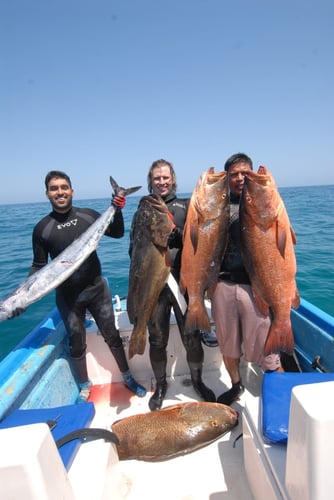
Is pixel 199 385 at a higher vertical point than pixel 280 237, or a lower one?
lower

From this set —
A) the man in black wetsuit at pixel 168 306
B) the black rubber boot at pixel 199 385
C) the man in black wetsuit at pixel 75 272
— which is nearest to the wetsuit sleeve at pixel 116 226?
the man in black wetsuit at pixel 75 272

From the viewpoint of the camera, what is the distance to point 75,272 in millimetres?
3443

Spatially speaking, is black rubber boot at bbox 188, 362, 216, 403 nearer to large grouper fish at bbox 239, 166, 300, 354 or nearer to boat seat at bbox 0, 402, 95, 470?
large grouper fish at bbox 239, 166, 300, 354

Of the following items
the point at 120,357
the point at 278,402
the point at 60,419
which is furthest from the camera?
the point at 120,357

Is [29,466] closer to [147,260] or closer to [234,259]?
[147,260]

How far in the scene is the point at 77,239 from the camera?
3.33 metres

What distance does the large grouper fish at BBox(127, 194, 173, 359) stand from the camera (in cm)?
291

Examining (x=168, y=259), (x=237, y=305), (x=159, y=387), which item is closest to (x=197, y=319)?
(x=237, y=305)

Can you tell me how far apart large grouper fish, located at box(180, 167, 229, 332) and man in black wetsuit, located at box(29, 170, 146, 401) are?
1.14 meters

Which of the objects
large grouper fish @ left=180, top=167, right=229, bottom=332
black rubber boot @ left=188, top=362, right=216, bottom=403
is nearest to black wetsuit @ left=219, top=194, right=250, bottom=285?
large grouper fish @ left=180, top=167, right=229, bottom=332

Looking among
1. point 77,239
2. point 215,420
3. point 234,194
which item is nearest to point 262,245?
point 234,194

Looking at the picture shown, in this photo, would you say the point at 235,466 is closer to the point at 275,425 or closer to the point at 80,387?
the point at 275,425

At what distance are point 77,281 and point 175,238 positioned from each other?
1.36 meters

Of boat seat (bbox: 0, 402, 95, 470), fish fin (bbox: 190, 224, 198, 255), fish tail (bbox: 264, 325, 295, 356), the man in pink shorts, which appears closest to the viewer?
boat seat (bbox: 0, 402, 95, 470)
